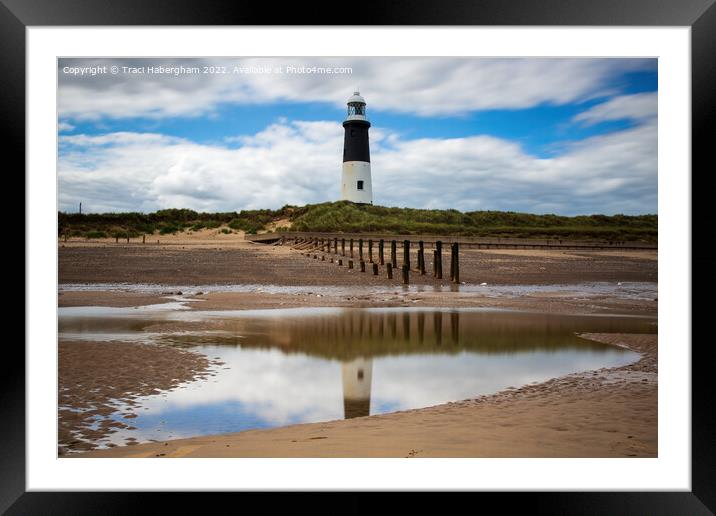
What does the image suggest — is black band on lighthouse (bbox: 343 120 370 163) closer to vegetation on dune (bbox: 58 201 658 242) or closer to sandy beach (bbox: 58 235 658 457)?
vegetation on dune (bbox: 58 201 658 242)

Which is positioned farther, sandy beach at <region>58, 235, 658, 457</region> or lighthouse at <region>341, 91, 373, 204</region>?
lighthouse at <region>341, 91, 373, 204</region>

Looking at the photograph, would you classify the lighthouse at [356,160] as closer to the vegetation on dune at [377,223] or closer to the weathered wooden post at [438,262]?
the vegetation on dune at [377,223]

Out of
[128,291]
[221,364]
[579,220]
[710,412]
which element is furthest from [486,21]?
[579,220]

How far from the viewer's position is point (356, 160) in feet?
139

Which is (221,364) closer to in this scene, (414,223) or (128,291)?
(128,291)

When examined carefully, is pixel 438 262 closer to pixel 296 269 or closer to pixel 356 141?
pixel 296 269

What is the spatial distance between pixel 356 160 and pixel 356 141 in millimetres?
1406

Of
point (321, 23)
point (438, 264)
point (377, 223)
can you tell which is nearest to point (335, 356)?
point (321, 23)

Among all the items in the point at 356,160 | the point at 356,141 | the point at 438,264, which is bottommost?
the point at 438,264

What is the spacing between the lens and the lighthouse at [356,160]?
42.1m

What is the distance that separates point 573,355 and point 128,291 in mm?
8780

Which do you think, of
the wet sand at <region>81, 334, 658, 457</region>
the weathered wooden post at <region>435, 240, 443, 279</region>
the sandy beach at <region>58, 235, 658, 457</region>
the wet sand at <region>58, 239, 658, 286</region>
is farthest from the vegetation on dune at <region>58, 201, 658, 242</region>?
the wet sand at <region>81, 334, 658, 457</region>

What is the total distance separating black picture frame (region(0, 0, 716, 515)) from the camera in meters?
3.95

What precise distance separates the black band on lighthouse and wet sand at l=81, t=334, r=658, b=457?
126 ft
